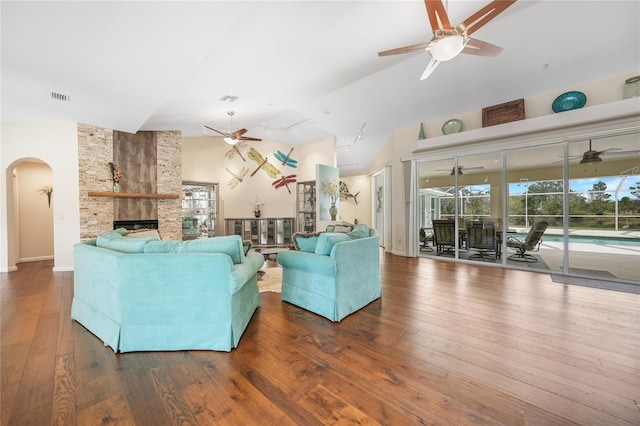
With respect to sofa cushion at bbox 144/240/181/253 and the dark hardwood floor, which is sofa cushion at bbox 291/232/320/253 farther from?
sofa cushion at bbox 144/240/181/253

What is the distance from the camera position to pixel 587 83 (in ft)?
13.3

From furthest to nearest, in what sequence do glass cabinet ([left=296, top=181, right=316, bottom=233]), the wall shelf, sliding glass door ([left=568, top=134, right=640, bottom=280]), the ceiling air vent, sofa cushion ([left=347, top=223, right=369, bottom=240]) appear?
1. glass cabinet ([left=296, top=181, right=316, bottom=233])
2. the wall shelf
3. sliding glass door ([left=568, top=134, right=640, bottom=280])
4. the ceiling air vent
5. sofa cushion ([left=347, top=223, right=369, bottom=240])

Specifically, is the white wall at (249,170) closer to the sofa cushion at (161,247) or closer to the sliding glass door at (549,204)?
the sliding glass door at (549,204)

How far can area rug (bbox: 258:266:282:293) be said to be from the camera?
370cm

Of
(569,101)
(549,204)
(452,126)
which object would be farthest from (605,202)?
(452,126)

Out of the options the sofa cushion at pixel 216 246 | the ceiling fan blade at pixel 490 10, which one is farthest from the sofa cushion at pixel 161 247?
the ceiling fan blade at pixel 490 10

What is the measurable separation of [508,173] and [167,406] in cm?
616

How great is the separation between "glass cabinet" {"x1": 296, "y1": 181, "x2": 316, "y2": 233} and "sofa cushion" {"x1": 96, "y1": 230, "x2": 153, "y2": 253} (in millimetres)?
5908

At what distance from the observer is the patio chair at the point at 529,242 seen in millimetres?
4797

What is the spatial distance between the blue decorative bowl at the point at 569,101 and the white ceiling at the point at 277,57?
238 millimetres

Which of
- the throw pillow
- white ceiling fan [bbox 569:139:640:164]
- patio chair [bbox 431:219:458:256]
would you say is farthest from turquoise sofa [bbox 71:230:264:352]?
white ceiling fan [bbox 569:139:640:164]

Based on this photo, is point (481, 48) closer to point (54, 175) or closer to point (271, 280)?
point (271, 280)

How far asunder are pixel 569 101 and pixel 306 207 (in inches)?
257

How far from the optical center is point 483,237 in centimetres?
542
